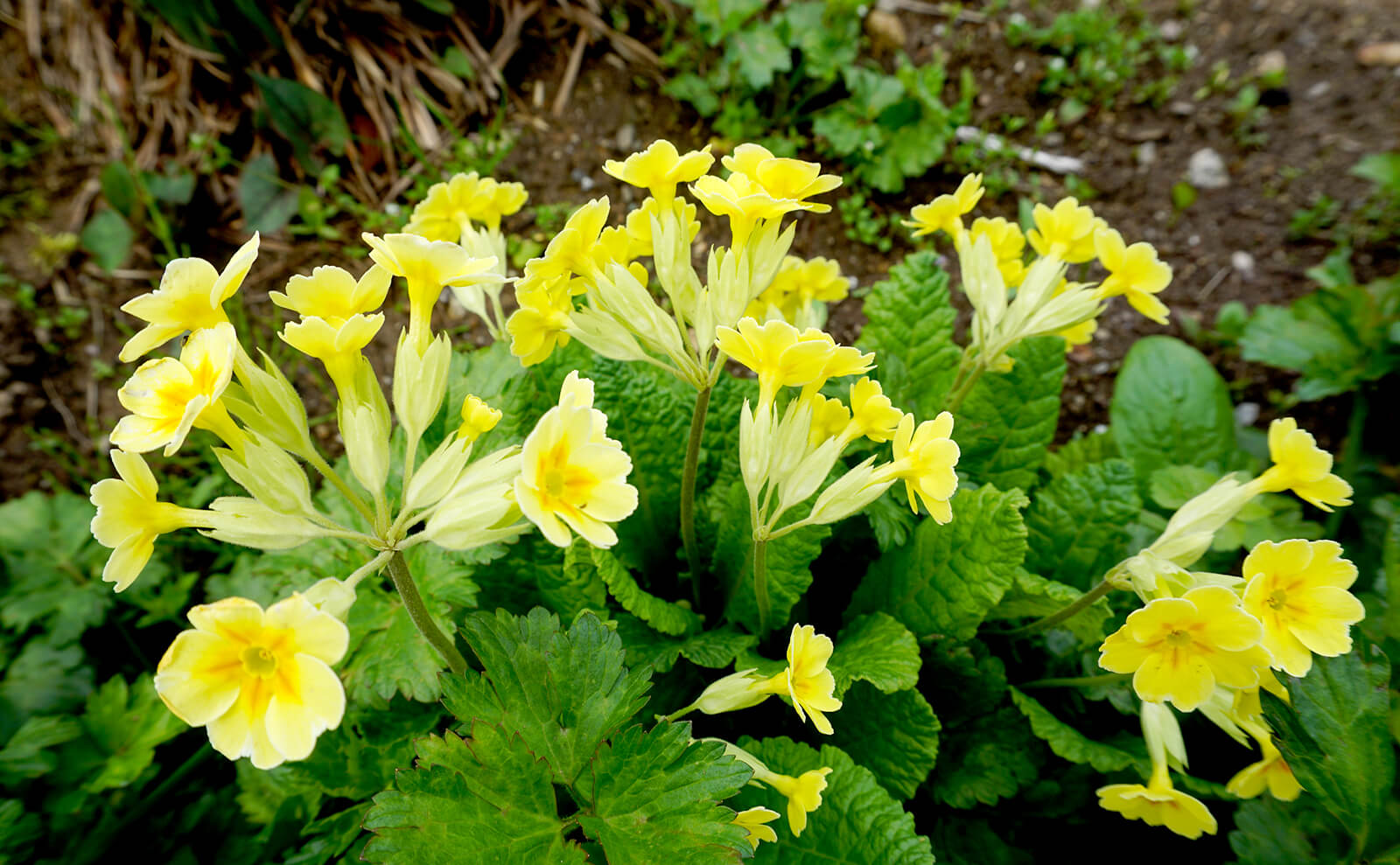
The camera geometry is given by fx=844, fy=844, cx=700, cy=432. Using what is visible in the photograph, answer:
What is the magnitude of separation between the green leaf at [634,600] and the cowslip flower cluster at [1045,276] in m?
0.79

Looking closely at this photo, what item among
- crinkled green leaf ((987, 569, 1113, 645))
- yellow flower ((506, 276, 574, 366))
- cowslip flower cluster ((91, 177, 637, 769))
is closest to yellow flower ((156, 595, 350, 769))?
cowslip flower cluster ((91, 177, 637, 769))

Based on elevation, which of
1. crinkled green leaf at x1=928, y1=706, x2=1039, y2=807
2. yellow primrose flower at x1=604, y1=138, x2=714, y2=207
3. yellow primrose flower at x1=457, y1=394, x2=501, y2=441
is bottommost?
crinkled green leaf at x1=928, y1=706, x2=1039, y2=807

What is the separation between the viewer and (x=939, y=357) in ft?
6.51

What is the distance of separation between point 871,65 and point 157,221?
116 inches

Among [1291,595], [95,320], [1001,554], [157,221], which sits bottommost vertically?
[95,320]

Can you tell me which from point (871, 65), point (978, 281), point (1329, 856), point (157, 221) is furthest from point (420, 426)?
point (871, 65)

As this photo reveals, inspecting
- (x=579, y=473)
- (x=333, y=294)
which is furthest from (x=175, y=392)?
(x=579, y=473)

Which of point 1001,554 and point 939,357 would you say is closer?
point 1001,554

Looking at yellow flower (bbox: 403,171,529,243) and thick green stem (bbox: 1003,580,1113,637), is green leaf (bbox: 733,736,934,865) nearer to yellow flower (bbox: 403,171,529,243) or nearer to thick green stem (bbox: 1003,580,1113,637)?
thick green stem (bbox: 1003,580,1113,637)

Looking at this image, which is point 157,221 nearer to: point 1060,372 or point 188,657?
point 188,657

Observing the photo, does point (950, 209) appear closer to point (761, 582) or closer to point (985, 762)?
point (761, 582)

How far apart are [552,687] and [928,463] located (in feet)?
2.08

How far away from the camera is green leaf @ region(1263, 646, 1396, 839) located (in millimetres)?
1366

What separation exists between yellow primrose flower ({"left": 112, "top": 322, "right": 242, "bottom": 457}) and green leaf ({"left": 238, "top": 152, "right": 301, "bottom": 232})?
254 cm
